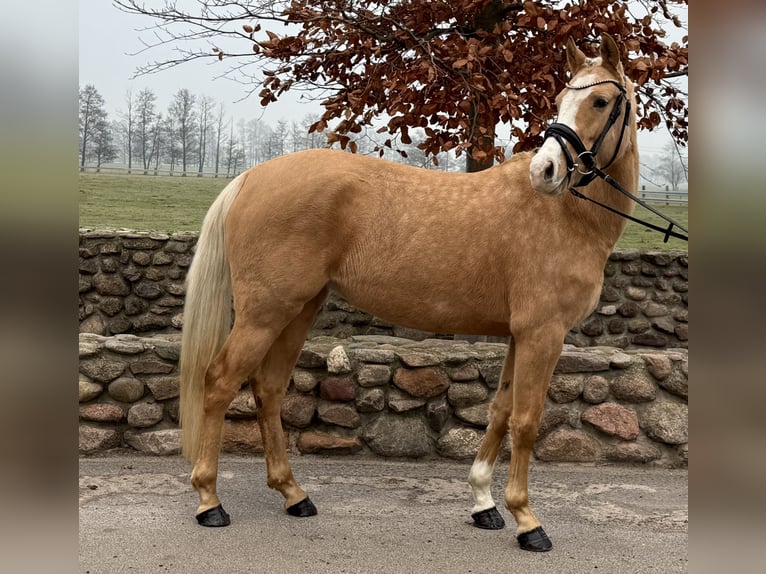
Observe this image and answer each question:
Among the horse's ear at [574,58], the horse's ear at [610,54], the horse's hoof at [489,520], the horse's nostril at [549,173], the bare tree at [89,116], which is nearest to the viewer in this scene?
the horse's nostril at [549,173]

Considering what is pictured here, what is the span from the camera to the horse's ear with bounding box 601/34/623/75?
2.91 m

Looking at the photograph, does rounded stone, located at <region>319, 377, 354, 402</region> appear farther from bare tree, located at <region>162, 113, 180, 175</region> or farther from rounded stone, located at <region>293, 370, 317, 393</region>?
bare tree, located at <region>162, 113, 180, 175</region>

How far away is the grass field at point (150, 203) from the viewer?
21.5ft

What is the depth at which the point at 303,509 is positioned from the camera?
11.4 ft

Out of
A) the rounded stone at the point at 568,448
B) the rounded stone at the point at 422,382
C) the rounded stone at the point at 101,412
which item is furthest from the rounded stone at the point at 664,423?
the rounded stone at the point at 101,412

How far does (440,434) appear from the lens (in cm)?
433

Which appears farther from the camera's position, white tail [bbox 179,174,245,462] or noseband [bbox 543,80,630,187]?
white tail [bbox 179,174,245,462]

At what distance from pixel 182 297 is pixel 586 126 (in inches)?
179

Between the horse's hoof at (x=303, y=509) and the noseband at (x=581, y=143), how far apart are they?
2.05m

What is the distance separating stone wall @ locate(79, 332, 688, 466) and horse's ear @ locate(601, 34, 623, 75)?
2.01m

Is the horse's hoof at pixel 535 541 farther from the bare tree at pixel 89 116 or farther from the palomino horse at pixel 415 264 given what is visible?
the bare tree at pixel 89 116

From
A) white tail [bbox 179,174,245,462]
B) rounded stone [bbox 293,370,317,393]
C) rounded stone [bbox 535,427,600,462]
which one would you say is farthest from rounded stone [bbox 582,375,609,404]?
white tail [bbox 179,174,245,462]
